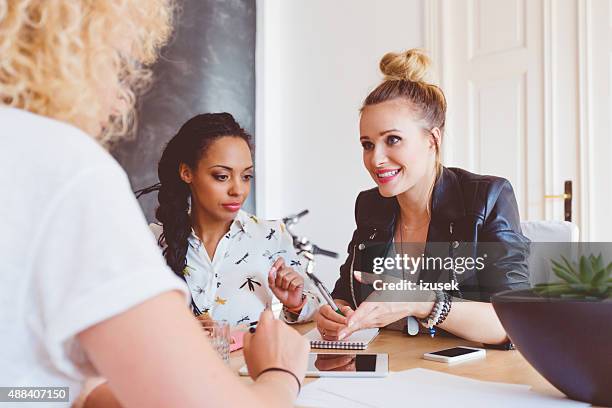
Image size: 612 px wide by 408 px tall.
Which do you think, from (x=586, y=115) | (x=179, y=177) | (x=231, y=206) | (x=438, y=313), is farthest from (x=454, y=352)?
(x=586, y=115)

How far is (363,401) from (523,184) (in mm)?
2390

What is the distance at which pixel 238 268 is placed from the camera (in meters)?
2.13

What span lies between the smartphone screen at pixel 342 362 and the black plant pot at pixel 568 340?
27 centimetres

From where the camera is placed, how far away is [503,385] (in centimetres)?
99

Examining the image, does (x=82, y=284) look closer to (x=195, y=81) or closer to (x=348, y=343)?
(x=348, y=343)

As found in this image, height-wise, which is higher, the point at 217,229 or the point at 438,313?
the point at 217,229

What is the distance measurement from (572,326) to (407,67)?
1357 mm

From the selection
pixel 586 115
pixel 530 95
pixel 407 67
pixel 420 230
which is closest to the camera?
pixel 420 230

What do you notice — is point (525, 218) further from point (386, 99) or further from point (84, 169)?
point (84, 169)

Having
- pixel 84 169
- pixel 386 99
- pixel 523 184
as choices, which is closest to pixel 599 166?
pixel 523 184

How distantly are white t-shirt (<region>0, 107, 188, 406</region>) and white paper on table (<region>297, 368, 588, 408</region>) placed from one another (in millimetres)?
473

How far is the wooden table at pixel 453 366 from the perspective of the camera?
3.39 feet

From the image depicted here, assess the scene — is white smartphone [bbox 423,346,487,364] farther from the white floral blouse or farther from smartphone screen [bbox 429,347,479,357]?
the white floral blouse

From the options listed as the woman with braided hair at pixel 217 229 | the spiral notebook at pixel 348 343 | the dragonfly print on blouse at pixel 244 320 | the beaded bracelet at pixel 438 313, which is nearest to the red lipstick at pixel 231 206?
the woman with braided hair at pixel 217 229
